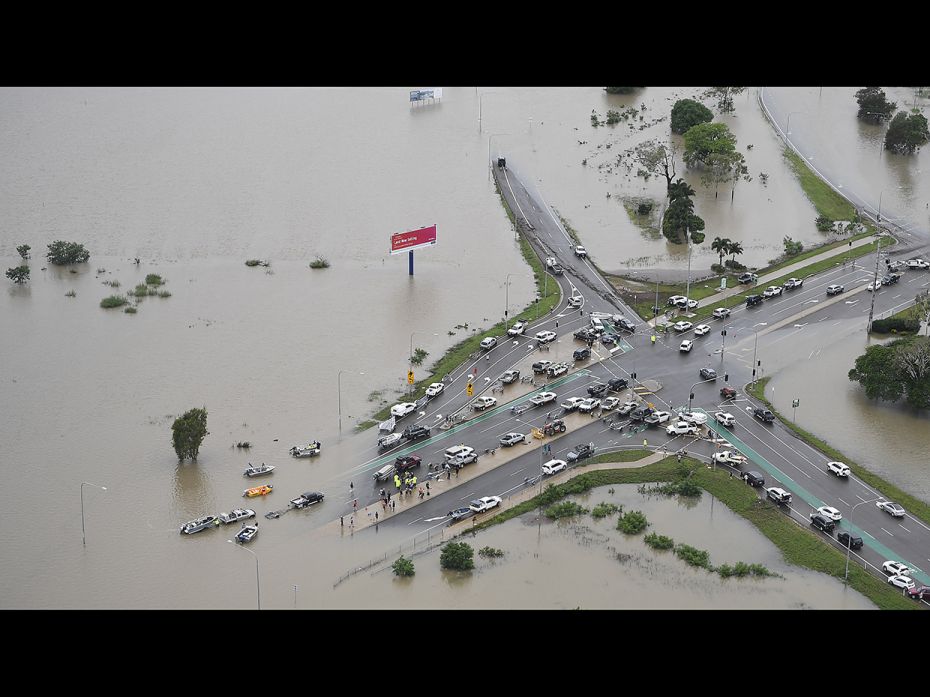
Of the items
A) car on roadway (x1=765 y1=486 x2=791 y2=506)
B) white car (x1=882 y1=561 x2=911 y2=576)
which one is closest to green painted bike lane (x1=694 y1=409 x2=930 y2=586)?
white car (x1=882 y1=561 x2=911 y2=576)

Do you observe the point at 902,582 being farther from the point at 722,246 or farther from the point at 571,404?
the point at 722,246

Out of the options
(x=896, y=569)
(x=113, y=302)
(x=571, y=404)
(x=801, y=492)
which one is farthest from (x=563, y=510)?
(x=113, y=302)

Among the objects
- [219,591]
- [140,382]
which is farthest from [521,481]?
[140,382]

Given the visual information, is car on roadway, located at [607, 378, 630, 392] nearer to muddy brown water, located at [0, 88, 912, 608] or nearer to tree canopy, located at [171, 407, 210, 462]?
muddy brown water, located at [0, 88, 912, 608]

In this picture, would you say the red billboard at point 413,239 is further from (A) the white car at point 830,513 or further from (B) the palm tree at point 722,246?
(A) the white car at point 830,513

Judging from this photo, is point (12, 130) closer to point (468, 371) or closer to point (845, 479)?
point (468, 371)

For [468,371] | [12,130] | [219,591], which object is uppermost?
[12,130]

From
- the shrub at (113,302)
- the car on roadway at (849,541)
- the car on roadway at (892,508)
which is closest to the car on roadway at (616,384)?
the car on roadway at (892,508)
